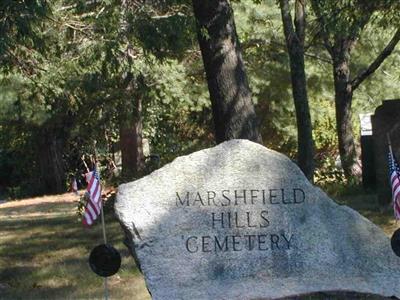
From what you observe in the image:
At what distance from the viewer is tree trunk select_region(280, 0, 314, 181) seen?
52.7 feet

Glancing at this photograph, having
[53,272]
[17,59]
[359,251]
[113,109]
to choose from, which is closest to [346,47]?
[113,109]

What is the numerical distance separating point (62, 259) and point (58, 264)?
0.98 ft

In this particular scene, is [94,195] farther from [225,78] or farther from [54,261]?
[225,78]

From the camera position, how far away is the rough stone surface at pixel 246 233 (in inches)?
304

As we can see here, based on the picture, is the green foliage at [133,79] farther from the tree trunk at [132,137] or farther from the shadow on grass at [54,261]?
the shadow on grass at [54,261]

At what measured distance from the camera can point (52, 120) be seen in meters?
24.4

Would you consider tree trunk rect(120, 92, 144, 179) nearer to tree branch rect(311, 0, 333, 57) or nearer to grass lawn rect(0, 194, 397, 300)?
tree branch rect(311, 0, 333, 57)

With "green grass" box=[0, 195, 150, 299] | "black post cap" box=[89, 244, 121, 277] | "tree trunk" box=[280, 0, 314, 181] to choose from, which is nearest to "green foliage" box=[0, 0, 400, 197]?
"tree trunk" box=[280, 0, 314, 181]

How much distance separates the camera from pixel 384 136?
12992 millimetres

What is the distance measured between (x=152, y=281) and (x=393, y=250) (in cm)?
220

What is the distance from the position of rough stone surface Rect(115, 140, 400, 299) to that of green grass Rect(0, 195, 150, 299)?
1.94 metres

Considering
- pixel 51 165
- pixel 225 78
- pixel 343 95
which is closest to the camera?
pixel 225 78

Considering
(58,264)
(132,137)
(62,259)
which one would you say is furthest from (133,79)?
(58,264)

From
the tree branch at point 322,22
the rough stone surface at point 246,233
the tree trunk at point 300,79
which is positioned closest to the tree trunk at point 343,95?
the tree branch at point 322,22
